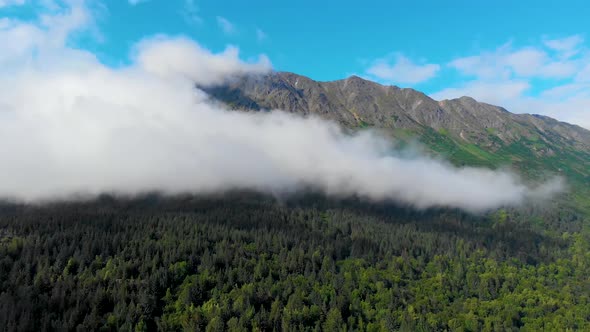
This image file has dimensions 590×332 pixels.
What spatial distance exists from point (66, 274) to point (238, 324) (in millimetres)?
97345

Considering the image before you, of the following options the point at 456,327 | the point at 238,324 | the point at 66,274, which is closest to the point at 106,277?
the point at 66,274

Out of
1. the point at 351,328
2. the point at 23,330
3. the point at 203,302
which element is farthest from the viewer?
the point at 203,302

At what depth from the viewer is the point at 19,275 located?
191 meters

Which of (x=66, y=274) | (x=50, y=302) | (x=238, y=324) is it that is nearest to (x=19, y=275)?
(x=66, y=274)

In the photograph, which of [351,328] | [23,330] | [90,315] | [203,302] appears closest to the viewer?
[23,330]

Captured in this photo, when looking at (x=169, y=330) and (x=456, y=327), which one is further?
(x=456, y=327)

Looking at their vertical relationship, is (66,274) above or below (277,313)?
above

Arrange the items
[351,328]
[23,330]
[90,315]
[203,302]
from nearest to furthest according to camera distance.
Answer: [23,330] < [90,315] < [351,328] < [203,302]

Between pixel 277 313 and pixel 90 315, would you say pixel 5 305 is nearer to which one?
pixel 90 315

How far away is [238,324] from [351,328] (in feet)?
179

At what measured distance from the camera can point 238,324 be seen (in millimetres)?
173500

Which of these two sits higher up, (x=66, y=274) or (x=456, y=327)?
(x=66, y=274)

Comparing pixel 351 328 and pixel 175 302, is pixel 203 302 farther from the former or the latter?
pixel 351 328

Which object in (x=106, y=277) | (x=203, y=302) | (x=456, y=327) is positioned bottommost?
(x=456, y=327)
